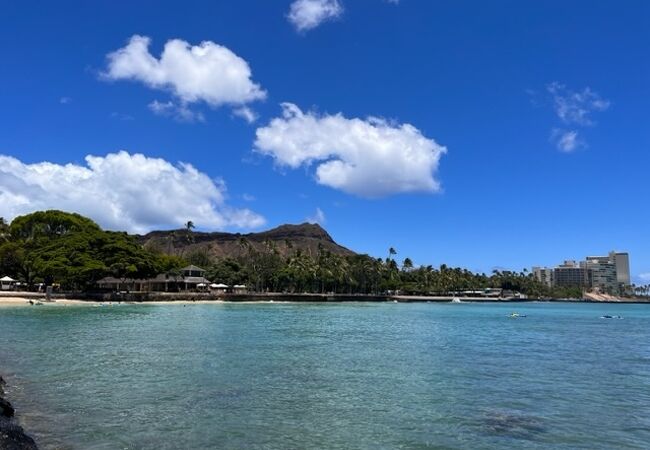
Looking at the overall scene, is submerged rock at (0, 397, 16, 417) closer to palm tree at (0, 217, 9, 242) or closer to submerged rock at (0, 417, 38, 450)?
submerged rock at (0, 417, 38, 450)

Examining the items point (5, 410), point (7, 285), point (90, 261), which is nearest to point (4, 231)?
point (7, 285)

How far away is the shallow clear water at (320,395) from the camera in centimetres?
1188

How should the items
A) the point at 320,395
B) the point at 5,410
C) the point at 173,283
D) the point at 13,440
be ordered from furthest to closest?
the point at 173,283 → the point at 320,395 → the point at 5,410 → the point at 13,440

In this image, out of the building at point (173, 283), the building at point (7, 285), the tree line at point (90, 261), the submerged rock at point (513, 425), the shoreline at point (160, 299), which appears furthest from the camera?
the building at point (173, 283)

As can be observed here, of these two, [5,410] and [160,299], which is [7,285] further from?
[5,410]

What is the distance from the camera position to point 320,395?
53.1 ft

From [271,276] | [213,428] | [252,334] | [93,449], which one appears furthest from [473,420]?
[271,276]

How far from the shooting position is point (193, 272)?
122 metres

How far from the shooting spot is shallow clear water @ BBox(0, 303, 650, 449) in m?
11.9

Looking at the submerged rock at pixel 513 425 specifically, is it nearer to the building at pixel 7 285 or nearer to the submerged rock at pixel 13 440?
the submerged rock at pixel 13 440

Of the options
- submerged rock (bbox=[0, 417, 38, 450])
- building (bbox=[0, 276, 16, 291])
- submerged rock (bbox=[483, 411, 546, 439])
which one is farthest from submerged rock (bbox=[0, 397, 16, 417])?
building (bbox=[0, 276, 16, 291])

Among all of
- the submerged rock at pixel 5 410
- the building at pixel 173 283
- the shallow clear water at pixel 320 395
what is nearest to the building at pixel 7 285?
the building at pixel 173 283

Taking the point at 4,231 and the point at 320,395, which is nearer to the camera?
the point at 320,395

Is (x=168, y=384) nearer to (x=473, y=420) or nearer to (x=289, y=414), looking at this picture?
(x=289, y=414)
